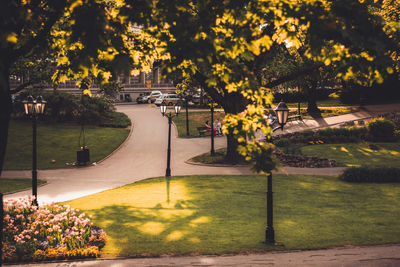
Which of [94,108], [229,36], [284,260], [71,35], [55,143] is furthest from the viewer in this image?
[94,108]

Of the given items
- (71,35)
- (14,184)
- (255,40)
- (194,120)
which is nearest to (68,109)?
(194,120)

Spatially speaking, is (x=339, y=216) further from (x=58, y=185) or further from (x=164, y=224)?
(x=58, y=185)

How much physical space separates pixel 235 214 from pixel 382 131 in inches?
841

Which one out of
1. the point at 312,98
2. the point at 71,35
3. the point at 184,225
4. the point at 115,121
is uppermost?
the point at 312,98

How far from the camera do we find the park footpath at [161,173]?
8688 millimetres

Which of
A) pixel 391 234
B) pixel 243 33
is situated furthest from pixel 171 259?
pixel 391 234

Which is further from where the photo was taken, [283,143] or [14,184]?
[283,143]

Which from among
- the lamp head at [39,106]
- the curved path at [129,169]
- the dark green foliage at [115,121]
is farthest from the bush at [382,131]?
the lamp head at [39,106]

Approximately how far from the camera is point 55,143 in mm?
32000

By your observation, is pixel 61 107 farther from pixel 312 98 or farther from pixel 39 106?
pixel 312 98

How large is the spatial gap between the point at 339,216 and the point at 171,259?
6762 mm

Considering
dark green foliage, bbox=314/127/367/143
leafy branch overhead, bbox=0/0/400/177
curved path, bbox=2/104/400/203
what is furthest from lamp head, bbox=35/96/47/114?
dark green foliage, bbox=314/127/367/143

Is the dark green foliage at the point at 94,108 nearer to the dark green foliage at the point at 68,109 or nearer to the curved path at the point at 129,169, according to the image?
the dark green foliage at the point at 68,109

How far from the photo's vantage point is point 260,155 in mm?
7340
